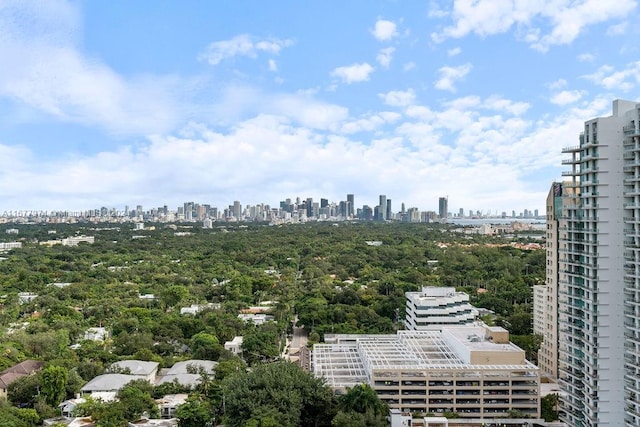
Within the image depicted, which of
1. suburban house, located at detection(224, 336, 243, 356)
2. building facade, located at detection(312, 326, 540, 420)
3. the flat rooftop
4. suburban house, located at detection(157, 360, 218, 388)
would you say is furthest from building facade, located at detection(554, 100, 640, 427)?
suburban house, located at detection(224, 336, 243, 356)

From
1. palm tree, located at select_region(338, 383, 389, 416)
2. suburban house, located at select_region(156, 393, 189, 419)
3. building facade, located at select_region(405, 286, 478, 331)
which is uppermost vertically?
building facade, located at select_region(405, 286, 478, 331)

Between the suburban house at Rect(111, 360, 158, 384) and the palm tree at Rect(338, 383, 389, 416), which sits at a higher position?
the palm tree at Rect(338, 383, 389, 416)

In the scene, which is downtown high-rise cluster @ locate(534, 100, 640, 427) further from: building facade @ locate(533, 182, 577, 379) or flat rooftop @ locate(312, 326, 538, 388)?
building facade @ locate(533, 182, 577, 379)

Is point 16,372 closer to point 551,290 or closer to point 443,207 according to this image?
point 551,290

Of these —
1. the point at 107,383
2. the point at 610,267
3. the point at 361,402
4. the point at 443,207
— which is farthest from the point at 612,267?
the point at 443,207

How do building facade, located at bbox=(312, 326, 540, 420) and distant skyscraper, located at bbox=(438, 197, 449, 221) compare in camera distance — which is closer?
building facade, located at bbox=(312, 326, 540, 420)

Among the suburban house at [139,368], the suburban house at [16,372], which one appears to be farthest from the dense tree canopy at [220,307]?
the suburban house at [139,368]
